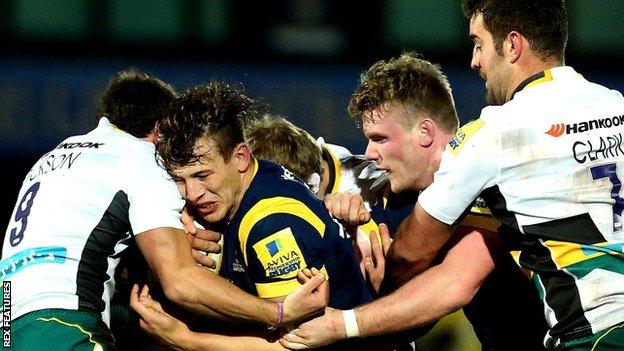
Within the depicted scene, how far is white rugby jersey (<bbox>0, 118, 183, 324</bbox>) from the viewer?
175 inches

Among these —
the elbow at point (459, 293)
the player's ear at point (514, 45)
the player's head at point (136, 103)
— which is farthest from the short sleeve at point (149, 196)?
the player's ear at point (514, 45)

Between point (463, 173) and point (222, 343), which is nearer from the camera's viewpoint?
point (463, 173)

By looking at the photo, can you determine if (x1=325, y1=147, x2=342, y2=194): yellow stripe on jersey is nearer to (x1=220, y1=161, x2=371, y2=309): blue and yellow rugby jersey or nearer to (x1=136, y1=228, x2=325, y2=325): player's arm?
(x1=220, y1=161, x2=371, y2=309): blue and yellow rugby jersey

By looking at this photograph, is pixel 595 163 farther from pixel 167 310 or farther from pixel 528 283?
pixel 167 310

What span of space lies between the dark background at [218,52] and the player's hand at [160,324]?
12.3 feet

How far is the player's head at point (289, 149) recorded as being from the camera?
16.7 feet

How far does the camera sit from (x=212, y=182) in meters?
4.46

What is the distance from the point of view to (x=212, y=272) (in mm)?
4504

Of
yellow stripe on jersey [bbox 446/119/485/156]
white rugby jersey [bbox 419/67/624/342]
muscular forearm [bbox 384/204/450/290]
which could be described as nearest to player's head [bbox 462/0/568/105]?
white rugby jersey [bbox 419/67/624/342]

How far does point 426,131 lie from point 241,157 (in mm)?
836

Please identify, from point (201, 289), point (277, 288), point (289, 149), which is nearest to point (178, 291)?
point (201, 289)

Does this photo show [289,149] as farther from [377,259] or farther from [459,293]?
[459,293]

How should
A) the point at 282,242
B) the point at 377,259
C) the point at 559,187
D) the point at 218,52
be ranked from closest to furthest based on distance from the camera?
the point at 559,187 → the point at 282,242 → the point at 377,259 → the point at 218,52

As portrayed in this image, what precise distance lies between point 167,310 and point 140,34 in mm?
4033
